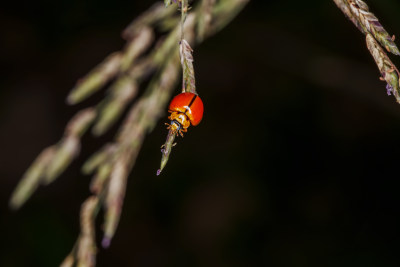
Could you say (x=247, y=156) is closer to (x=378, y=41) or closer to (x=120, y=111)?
(x=120, y=111)

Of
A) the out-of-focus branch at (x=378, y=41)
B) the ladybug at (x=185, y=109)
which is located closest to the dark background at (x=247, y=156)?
the ladybug at (x=185, y=109)

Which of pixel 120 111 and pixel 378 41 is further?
pixel 120 111

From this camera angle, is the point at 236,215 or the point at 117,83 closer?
the point at 117,83

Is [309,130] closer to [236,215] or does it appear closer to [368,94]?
[368,94]

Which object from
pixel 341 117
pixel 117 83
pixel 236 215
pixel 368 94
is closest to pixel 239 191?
pixel 236 215

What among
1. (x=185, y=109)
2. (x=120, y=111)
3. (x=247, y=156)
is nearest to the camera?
(x=185, y=109)

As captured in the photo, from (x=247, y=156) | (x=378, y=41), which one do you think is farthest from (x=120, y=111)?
(x=247, y=156)
